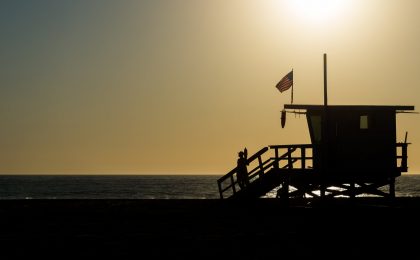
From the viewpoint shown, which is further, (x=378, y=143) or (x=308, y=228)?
(x=378, y=143)

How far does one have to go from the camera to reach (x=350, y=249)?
15773 millimetres

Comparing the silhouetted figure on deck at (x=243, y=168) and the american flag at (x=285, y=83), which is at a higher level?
the american flag at (x=285, y=83)

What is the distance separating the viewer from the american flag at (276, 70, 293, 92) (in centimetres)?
3206

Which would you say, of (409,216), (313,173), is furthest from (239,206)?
(409,216)

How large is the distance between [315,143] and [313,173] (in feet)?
4.83

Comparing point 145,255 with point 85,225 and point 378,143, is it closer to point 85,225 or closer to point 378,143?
point 85,225

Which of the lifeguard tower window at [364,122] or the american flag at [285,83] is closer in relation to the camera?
the lifeguard tower window at [364,122]

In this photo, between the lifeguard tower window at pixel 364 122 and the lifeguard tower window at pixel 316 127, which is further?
the lifeguard tower window at pixel 316 127

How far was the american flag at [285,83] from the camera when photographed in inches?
1262

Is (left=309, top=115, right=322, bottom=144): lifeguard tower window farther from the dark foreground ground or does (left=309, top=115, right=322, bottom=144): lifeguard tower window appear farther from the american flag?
the dark foreground ground

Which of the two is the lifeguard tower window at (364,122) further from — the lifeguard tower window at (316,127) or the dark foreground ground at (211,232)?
the dark foreground ground at (211,232)

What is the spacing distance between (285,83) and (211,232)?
13.9m

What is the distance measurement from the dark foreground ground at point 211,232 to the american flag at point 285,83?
558cm

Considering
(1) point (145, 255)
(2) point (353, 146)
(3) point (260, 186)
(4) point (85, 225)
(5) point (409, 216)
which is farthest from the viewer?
(3) point (260, 186)
